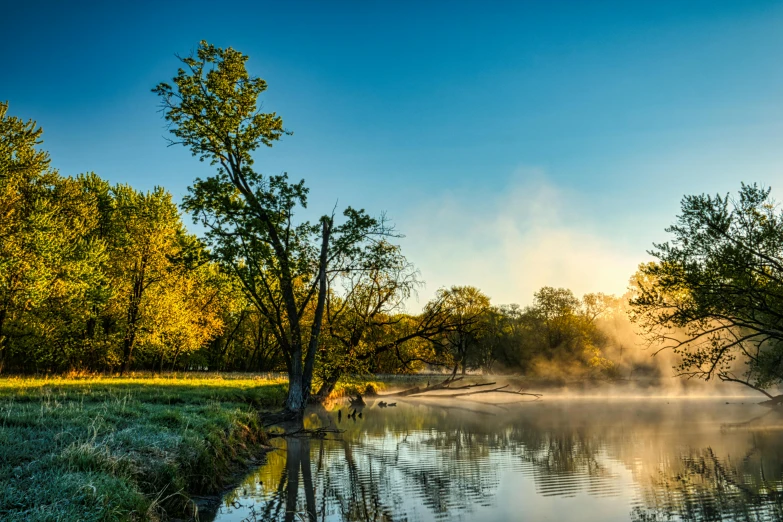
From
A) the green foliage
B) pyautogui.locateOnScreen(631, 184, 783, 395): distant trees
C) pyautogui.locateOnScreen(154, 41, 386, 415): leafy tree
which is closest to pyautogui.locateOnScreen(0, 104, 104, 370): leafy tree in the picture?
the green foliage

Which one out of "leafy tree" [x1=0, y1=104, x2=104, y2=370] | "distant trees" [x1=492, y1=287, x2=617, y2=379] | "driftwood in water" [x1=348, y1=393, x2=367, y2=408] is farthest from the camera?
"distant trees" [x1=492, y1=287, x2=617, y2=379]

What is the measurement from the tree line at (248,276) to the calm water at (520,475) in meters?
4.62

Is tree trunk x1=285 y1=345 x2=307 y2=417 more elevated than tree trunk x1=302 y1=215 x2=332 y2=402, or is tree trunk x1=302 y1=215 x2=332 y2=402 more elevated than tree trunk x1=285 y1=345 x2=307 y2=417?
tree trunk x1=302 y1=215 x2=332 y2=402

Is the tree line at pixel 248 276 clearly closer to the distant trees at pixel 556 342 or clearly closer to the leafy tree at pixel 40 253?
the leafy tree at pixel 40 253

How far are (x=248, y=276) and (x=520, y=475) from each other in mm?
13840

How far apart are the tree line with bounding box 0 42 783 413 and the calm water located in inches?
182

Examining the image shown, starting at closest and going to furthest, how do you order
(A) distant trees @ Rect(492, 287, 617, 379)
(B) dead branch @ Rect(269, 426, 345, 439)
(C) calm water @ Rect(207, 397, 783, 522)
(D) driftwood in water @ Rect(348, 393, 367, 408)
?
1. (C) calm water @ Rect(207, 397, 783, 522)
2. (B) dead branch @ Rect(269, 426, 345, 439)
3. (D) driftwood in water @ Rect(348, 393, 367, 408)
4. (A) distant trees @ Rect(492, 287, 617, 379)

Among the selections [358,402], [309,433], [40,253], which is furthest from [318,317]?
[40,253]

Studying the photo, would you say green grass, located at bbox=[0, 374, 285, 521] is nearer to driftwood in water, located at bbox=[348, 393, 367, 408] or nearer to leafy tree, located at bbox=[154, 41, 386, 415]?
leafy tree, located at bbox=[154, 41, 386, 415]

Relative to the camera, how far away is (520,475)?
40.4ft

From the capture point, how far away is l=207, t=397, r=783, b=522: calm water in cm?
910

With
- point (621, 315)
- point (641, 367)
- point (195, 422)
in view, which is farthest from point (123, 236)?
point (621, 315)

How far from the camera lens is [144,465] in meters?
7.50

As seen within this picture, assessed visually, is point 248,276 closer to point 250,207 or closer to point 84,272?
point 250,207
